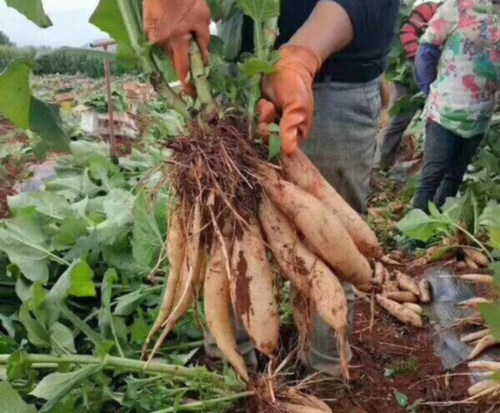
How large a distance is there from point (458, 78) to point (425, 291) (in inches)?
36.7

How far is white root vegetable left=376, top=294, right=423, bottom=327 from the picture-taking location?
7.60 feet

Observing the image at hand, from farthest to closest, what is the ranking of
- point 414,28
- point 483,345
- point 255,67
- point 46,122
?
1. point 414,28
2. point 483,345
3. point 46,122
4. point 255,67

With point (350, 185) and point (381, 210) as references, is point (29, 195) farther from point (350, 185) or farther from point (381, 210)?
point (381, 210)

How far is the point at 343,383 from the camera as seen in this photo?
1851 mm

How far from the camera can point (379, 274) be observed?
2.62 meters

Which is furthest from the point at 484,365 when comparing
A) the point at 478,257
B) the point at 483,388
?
the point at 478,257

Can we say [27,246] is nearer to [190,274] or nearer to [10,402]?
[10,402]

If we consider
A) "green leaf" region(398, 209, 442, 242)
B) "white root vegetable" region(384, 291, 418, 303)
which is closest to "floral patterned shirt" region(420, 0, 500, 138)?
"green leaf" region(398, 209, 442, 242)

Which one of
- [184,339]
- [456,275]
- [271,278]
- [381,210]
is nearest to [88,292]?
[184,339]

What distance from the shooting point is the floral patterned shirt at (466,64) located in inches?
104

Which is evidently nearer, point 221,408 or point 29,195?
point 221,408

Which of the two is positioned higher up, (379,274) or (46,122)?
(46,122)

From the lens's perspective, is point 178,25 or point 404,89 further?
point 404,89

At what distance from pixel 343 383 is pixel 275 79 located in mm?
981
